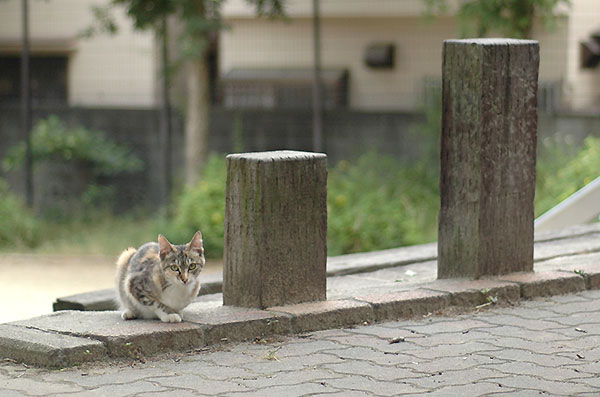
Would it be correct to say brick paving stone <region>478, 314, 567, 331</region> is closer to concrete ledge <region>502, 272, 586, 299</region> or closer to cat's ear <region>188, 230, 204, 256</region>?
concrete ledge <region>502, 272, 586, 299</region>

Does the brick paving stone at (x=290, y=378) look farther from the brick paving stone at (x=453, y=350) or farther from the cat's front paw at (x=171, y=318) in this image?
the cat's front paw at (x=171, y=318)

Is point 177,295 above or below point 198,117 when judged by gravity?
below

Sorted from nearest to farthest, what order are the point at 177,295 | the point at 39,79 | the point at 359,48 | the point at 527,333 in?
the point at 177,295 < the point at 527,333 < the point at 359,48 < the point at 39,79

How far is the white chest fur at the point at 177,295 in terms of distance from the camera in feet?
14.5

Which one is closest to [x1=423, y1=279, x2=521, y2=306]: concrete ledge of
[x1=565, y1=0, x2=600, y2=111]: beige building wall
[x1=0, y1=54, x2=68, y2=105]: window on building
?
[x1=565, y1=0, x2=600, y2=111]: beige building wall

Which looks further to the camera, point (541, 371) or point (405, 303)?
point (405, 303)

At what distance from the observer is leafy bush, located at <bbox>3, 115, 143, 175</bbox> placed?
1366 cm

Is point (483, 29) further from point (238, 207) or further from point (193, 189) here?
point (238, 207)

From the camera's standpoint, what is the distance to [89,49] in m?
16.2

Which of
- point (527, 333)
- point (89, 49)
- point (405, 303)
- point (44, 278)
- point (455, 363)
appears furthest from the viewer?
point (89, 49)

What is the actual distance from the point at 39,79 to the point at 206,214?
6.92 m

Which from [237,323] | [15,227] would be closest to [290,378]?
[237,323]

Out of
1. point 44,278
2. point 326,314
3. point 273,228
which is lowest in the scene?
point 44,278

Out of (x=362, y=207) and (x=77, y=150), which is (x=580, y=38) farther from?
(x=77, y=150)
